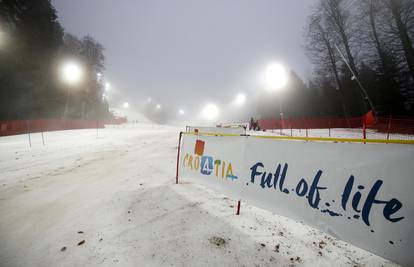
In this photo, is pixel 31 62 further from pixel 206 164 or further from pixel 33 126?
pixel 206 164

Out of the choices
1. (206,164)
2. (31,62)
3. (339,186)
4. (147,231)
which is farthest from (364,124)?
(31,62)

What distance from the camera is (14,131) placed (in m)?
20.2

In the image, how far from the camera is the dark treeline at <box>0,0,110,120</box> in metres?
23.8

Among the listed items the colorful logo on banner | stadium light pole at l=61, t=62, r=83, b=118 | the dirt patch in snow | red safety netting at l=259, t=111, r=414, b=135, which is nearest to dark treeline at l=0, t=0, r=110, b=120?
stadium light pole at l=61, t=62, r=83, b=118

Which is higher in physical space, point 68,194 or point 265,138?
point 265,138

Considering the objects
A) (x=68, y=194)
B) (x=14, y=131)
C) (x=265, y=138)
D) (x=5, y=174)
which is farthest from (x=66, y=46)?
(x=265, y=138)

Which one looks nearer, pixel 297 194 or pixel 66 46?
pixel 297 194

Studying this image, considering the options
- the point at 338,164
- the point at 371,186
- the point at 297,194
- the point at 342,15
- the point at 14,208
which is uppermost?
the point at 342,15

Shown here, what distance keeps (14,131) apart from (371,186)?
29.0 meters

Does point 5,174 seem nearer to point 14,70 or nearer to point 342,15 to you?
point 14,70

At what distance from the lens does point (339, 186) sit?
8.54 ft

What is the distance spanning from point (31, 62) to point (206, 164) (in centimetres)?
3442

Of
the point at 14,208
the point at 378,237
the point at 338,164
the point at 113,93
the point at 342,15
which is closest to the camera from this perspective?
the point at 378,237

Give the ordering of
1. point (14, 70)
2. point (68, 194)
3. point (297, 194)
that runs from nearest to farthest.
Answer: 1. point (297, 194)
2. point (68, 194)
3. point (14, 70)
